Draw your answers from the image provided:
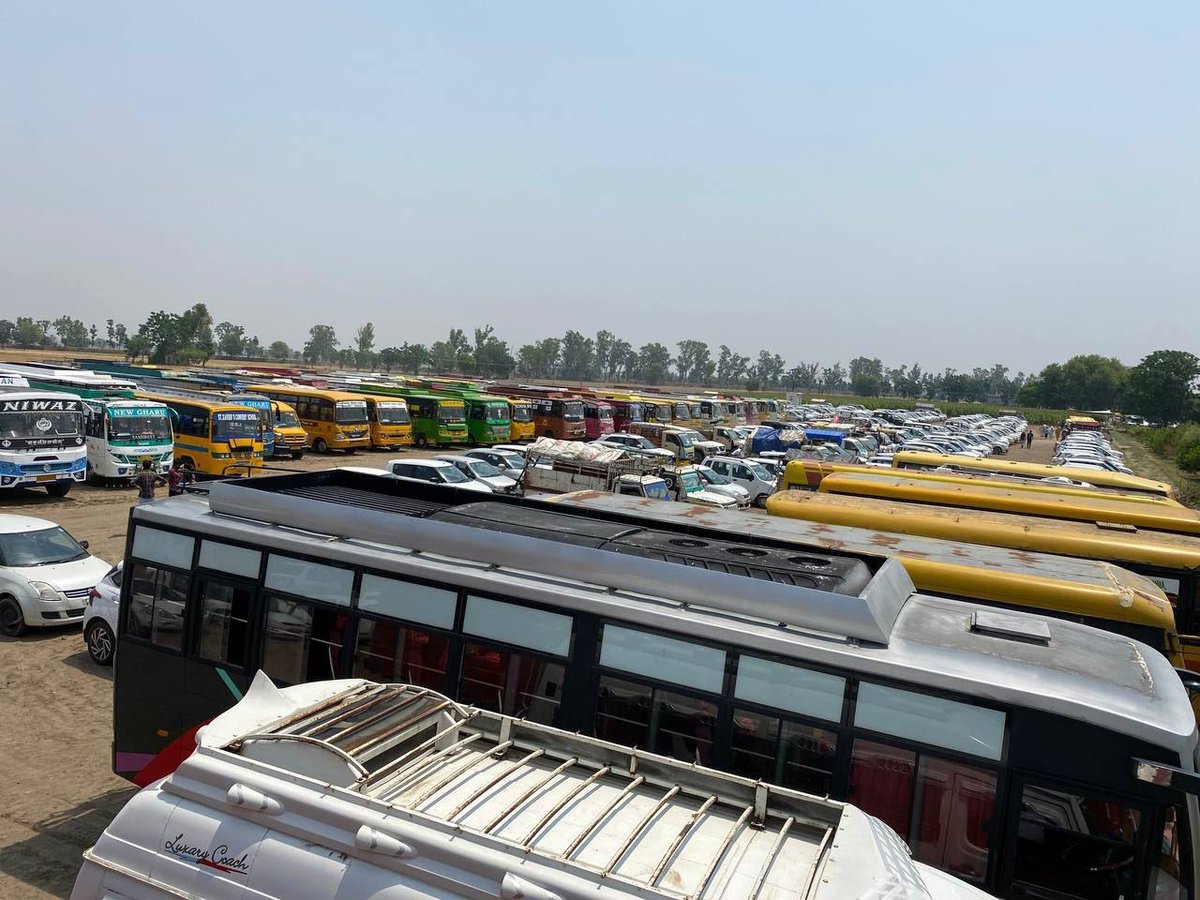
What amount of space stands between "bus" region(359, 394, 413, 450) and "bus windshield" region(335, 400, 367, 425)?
0.45 metres

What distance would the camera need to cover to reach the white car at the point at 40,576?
1124 centimetres

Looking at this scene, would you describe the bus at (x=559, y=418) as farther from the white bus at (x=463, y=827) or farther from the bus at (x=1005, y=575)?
the white bus at (x=463, y=827)

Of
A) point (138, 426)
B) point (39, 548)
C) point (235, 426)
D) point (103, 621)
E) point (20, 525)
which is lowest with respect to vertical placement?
point (103, 621)

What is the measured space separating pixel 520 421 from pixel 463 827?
3670 cm

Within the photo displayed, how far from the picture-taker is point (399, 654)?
6281 millimetres

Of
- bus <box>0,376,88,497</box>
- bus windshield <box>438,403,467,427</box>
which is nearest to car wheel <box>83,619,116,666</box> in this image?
bus <box>0,376,88,497</box>

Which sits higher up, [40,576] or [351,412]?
[351,412]

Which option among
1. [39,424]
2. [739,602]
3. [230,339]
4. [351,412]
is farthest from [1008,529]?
[230,339]

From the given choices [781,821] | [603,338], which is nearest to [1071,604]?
[781,821]

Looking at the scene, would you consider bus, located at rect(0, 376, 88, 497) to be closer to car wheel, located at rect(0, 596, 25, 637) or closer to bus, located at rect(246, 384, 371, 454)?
car wheel, located at rect(0, 596, 25, 637)

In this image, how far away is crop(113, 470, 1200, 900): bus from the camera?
441 centimetres

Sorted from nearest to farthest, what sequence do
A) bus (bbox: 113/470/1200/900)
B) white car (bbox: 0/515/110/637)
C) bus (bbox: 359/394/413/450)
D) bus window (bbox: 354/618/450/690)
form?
bus (bbox: 113/470/1200/900) < bus window (bbox: 354/618/450/690) < white car (bbox: 0/515/110/637) < bus (bbox: 359/394/413/450)

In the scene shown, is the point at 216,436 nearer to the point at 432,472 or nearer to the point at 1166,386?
the point at 432,472

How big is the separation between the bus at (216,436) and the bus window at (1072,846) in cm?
2377
